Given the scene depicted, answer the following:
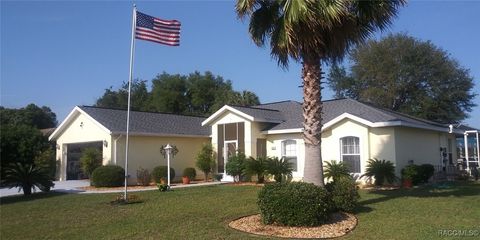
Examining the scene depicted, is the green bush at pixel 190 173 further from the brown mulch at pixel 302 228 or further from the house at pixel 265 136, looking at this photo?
the brown mulch at pixel 302 228

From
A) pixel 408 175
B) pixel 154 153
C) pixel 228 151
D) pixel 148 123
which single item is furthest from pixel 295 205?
pixel 148 123

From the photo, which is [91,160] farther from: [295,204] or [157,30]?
[295,204]

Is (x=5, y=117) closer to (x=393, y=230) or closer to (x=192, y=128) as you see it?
(x=192, y=128)

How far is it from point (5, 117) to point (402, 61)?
5098 centimetres

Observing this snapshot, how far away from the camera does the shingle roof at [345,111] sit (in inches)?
883

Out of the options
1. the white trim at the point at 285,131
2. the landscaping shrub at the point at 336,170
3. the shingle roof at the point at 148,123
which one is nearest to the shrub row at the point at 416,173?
the landscaping shrub at the point at 336,170

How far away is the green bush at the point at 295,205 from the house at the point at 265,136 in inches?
413

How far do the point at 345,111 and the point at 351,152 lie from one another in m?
2.88

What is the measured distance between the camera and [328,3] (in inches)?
478

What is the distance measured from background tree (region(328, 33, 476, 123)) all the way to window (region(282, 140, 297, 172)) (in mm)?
17530

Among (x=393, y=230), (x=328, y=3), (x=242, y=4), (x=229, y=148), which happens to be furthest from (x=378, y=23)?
(x=229, y=148)

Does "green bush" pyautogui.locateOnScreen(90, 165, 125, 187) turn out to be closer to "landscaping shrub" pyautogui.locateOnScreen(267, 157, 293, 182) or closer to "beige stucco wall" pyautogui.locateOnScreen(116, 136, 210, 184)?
"beige stucco wall" pyautogui.locateOnScreen(116, 136, 210, 184)

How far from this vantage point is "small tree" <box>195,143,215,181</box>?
89.9ft

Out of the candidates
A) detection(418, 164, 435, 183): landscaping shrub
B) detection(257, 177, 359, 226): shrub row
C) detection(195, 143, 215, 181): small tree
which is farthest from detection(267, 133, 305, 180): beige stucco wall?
detection(257, 177, 359, 226): shrub row
